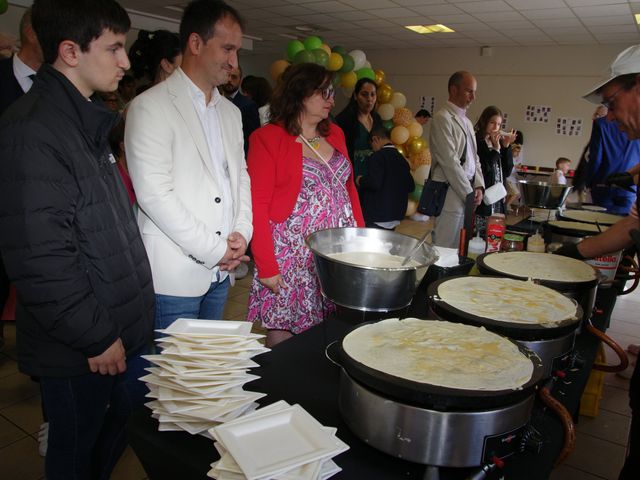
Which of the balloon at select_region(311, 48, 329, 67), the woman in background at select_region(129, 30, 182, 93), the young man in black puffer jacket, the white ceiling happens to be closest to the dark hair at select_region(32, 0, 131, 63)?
the young man in black puffer jacket

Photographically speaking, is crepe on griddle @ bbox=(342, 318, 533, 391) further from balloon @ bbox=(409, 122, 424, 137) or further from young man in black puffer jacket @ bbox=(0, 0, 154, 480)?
balloon @ bbox=(409, 122, 424, 137)

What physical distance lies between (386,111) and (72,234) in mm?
4287

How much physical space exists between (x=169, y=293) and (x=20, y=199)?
553 millimetres

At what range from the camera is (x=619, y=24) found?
6.45 meters

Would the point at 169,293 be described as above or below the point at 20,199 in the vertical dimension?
below

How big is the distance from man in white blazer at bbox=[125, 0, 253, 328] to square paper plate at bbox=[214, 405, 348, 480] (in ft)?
2.35

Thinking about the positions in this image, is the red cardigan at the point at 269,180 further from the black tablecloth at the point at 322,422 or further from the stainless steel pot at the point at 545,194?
the stainless steel pot at the point at 545,194

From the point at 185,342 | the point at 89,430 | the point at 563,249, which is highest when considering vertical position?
the point at 563,249

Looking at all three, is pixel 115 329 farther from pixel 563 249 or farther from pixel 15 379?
pixel 15 379

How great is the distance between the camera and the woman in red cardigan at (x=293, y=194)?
5.50 ft

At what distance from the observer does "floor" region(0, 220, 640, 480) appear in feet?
5.71

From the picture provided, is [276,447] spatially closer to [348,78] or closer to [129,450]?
[129,450]

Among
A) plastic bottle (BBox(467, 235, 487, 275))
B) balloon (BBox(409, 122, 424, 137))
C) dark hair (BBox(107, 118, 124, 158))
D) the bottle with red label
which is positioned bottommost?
plastic bottle (BBox(467, 235, 487, 275))

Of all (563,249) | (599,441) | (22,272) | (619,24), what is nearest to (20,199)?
(22,272)
